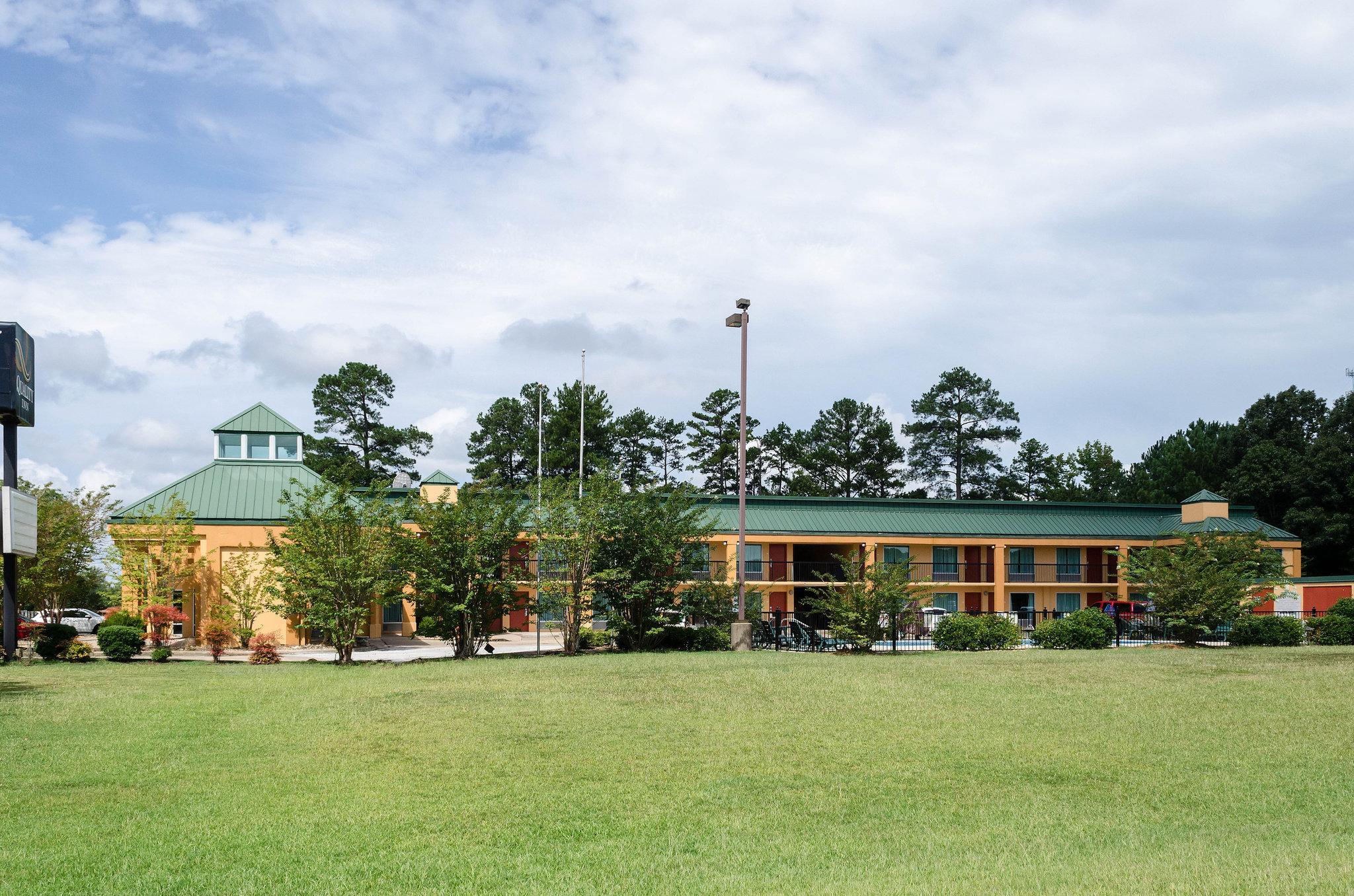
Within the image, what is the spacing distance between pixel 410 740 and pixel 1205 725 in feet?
34.2

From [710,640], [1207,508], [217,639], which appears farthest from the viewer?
[1207,508]

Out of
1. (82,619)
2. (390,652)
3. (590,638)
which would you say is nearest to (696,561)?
(590,638)

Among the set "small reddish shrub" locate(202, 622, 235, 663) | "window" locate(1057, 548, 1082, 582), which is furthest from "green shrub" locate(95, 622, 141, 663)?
"window" locate(1057, 548, 1082, 582)

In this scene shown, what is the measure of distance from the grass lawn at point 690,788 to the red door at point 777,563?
2628 cm

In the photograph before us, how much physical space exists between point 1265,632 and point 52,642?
32.4m

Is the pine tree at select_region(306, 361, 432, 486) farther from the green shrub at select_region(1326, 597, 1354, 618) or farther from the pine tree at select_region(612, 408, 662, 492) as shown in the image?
the green shrub at select_region(1326, 597, 1354, 618)

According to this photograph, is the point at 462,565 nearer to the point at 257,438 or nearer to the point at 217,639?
the point at 217,639

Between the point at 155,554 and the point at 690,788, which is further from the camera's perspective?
the point at 155,554

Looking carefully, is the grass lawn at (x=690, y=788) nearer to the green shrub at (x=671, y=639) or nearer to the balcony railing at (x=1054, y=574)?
the green shrub at (x=671, y=639)

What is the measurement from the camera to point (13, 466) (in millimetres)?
25547

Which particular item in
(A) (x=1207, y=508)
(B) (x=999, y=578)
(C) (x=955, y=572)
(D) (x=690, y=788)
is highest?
(A) (x=1207, y=508)

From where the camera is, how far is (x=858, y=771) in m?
11.2

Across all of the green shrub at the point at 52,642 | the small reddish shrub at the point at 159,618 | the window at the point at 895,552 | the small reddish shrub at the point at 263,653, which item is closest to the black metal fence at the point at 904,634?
the small reddish shrub at the point at 263,653

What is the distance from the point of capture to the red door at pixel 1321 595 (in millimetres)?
43031
